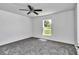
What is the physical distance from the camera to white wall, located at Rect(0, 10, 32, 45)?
150 inches

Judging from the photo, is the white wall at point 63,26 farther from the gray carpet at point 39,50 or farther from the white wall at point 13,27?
the white wall at point 13,27

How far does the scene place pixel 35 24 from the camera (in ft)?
19.1

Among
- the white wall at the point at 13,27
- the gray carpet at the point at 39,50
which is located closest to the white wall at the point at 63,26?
the gray carpet at the point at 39,50

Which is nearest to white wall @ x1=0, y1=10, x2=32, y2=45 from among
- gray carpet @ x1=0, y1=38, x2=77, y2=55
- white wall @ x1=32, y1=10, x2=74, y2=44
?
gray carpet @ x1=0, y1=38, x2=77, y2=55

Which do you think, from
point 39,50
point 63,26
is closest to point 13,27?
point 39,50

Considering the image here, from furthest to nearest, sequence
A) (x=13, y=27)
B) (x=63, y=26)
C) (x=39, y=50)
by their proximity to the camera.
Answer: (x=13, y=27), (x=63, y=26), (x=39, y=50)

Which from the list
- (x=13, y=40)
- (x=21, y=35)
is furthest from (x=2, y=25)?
(x=21, y=35)

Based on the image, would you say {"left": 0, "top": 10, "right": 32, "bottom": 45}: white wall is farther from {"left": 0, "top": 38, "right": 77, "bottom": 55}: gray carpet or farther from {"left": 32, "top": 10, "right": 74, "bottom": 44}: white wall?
{"left": 32, "top": 10, "right": 74, "bottom": 44}: white wall

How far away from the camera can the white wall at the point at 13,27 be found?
380 cm

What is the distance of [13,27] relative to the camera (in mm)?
4379

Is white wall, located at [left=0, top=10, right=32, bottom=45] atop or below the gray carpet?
atop

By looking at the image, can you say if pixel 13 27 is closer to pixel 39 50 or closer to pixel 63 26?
pixel 39 50

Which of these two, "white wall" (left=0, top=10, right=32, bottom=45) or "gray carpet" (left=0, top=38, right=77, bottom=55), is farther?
"white wall" (left=0, top=10, right=32, bottom=45)

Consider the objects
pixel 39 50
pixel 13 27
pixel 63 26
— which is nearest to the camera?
pixel 39 50
